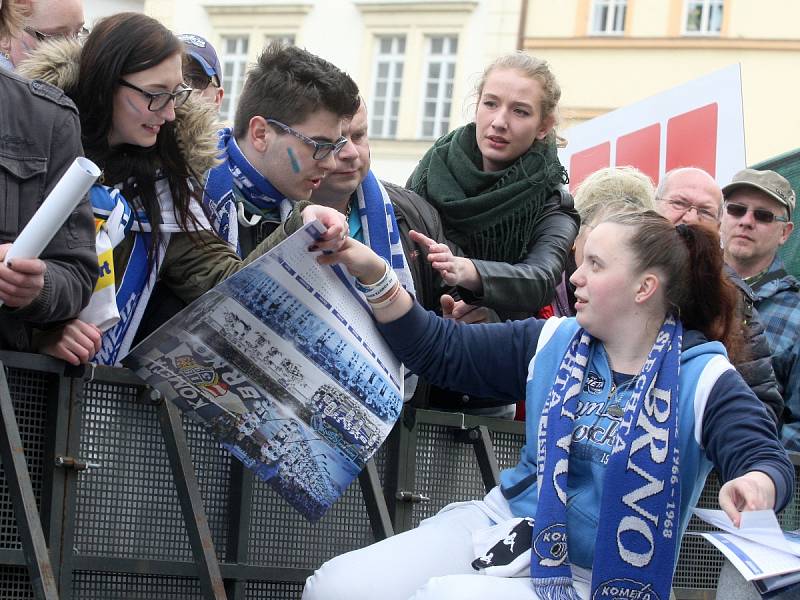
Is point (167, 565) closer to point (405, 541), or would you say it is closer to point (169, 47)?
point (405, 541)

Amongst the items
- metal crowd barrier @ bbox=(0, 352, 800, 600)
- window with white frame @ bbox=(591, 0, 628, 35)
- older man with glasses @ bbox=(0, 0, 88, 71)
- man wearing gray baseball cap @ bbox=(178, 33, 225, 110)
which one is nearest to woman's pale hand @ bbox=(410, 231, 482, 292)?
metal crowd barrier @ bbox=(0, 352, 800, 600)

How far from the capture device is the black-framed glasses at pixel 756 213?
7125 millimetres

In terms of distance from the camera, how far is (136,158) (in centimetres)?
449

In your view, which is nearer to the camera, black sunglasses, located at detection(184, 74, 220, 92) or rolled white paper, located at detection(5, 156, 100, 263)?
rolled white paper, located at detection(5, 156, 100, 263)

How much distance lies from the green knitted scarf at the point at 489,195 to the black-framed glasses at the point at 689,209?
1426mm

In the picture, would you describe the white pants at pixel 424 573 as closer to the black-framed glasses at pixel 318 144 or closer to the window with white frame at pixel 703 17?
the black-framed glasses at pixel 318 144

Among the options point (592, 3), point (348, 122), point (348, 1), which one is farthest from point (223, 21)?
point (348, 122)

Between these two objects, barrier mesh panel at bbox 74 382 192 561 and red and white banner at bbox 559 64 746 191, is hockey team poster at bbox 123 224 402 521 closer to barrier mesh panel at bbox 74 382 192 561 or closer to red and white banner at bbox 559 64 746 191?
barrier mesh panel at bbox 74 382 192 561

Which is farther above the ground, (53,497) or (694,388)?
(694,388)

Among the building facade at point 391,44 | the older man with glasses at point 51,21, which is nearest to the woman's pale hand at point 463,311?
the older man with glasses at point 51,21

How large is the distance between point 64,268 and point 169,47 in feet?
2.92

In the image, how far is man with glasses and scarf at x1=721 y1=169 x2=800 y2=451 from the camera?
6570mm

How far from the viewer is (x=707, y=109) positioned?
31.7 feet

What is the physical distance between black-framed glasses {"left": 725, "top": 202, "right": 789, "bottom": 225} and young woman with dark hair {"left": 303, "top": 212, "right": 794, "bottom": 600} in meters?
2.92
